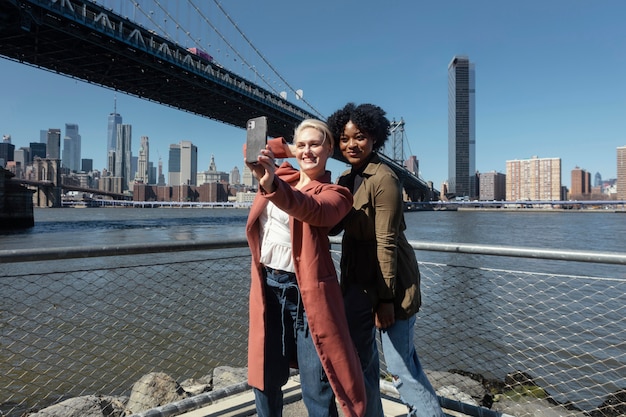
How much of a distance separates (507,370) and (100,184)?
14959cm

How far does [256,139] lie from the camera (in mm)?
1078

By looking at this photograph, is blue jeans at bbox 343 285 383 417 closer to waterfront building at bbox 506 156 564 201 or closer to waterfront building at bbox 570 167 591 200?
waterfront building at bbox 506 156 564 201

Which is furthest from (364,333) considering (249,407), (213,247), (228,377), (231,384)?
(228,377)

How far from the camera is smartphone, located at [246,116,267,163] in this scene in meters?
1.08

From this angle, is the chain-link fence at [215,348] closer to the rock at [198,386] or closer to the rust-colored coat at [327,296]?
the rock at [198,386]

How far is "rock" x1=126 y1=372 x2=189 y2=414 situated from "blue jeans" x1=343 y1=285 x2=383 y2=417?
2134 mm

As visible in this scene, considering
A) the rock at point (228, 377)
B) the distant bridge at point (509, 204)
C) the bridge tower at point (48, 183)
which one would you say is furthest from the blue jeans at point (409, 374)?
the bridge tower at point (48, 183)

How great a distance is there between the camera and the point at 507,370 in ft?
16.1

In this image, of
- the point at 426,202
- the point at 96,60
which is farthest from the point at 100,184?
the point at 96,60

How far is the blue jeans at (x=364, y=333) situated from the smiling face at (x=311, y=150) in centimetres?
44

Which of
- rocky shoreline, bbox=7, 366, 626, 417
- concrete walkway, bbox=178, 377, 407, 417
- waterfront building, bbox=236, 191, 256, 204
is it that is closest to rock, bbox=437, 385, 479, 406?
rocky shoreline, bbox=7, 366, 626, 417

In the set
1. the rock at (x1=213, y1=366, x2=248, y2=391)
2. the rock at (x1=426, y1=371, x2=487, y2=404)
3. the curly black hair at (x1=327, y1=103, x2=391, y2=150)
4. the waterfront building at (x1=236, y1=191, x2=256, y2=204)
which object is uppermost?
the waterfront building at (x1=236, y1=191, x2=256, y2=204)

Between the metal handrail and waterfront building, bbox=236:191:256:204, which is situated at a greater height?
waterfront building, bbox=236:191:256:204

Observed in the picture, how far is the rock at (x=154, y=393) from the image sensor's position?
3.11m
